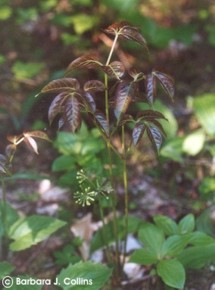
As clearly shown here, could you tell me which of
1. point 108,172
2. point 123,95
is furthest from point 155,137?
point 108,172

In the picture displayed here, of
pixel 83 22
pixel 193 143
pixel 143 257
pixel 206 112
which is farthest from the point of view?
pixel 83 22

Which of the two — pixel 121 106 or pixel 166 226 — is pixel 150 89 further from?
pixel 166 226

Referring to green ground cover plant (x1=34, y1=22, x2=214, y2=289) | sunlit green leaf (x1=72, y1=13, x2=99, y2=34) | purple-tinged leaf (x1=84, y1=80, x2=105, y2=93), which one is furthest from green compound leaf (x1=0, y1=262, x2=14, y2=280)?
sunlit green leaf (x1=72, y1=13, x2=99, y2=34)

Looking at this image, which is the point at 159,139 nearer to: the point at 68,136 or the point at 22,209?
the point at 68,136

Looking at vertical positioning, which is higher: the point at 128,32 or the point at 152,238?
the point at 128,32

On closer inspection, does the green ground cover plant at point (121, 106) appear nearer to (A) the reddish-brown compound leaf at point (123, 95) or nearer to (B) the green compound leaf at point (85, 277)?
(A) the reddish-brown compound leaf at point (123, 95)

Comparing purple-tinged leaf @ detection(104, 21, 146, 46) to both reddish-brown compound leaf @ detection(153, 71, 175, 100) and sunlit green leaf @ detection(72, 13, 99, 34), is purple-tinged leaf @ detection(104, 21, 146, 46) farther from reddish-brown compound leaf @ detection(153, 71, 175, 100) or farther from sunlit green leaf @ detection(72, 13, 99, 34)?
sunlit green leaf @ detection(72, 13, 99, 34)

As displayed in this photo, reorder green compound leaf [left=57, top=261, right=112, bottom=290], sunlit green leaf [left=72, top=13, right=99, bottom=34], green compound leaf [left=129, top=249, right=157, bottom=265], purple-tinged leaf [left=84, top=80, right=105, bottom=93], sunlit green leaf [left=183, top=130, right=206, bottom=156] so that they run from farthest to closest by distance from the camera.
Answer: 1. sunlit green leaf [left=72, top=13, right=99, bottom=34]
2. sunlit green leaf [left=183, top=130, right=206, bottom=156]
3. green compound leaf [left=129, top=249, right=157, bottom=265]
4. green compound leaf [left=57, top=261, right=112, bottom=290]
5. purple-tinged leaf [left=84, top=80, right=105, bottom=93]

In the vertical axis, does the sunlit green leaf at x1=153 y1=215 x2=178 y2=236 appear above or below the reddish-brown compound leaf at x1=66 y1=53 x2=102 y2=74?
below
